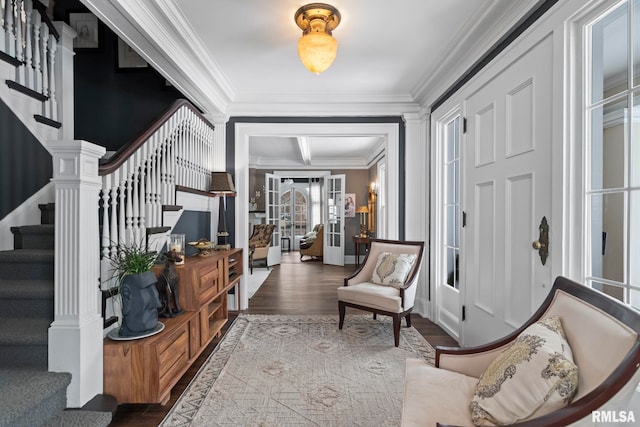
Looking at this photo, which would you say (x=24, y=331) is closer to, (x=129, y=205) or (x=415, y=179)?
(x=129, y=205)

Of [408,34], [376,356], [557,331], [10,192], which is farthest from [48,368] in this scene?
[408,34]

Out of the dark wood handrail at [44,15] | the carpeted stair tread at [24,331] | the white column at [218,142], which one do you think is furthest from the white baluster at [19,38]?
the carpeted stair tread at [24,331]

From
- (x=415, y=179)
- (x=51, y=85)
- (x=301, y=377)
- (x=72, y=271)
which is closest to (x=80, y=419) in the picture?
(x=72, y=271)

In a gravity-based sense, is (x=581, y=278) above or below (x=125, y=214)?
below

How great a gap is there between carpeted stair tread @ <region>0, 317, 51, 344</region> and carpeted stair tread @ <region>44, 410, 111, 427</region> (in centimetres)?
39

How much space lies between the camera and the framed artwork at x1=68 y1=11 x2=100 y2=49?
340 centimetres

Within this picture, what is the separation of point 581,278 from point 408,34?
209 centimetres

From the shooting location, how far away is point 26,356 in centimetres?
172

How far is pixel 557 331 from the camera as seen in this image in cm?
118

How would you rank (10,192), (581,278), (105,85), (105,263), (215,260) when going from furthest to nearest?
(105,85) → (215,260) → (10,192) → (105,263) → (581,278)

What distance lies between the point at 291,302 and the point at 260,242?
2921mm

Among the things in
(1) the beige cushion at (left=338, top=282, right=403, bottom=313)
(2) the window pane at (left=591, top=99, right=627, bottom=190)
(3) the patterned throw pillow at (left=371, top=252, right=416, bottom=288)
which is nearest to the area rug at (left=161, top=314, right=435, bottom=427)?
(1) the beige cushion at (left=338, top=282, right=403, bottom=313)

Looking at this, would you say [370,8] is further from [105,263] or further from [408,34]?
[105,263]

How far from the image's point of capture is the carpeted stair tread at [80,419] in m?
1.54
